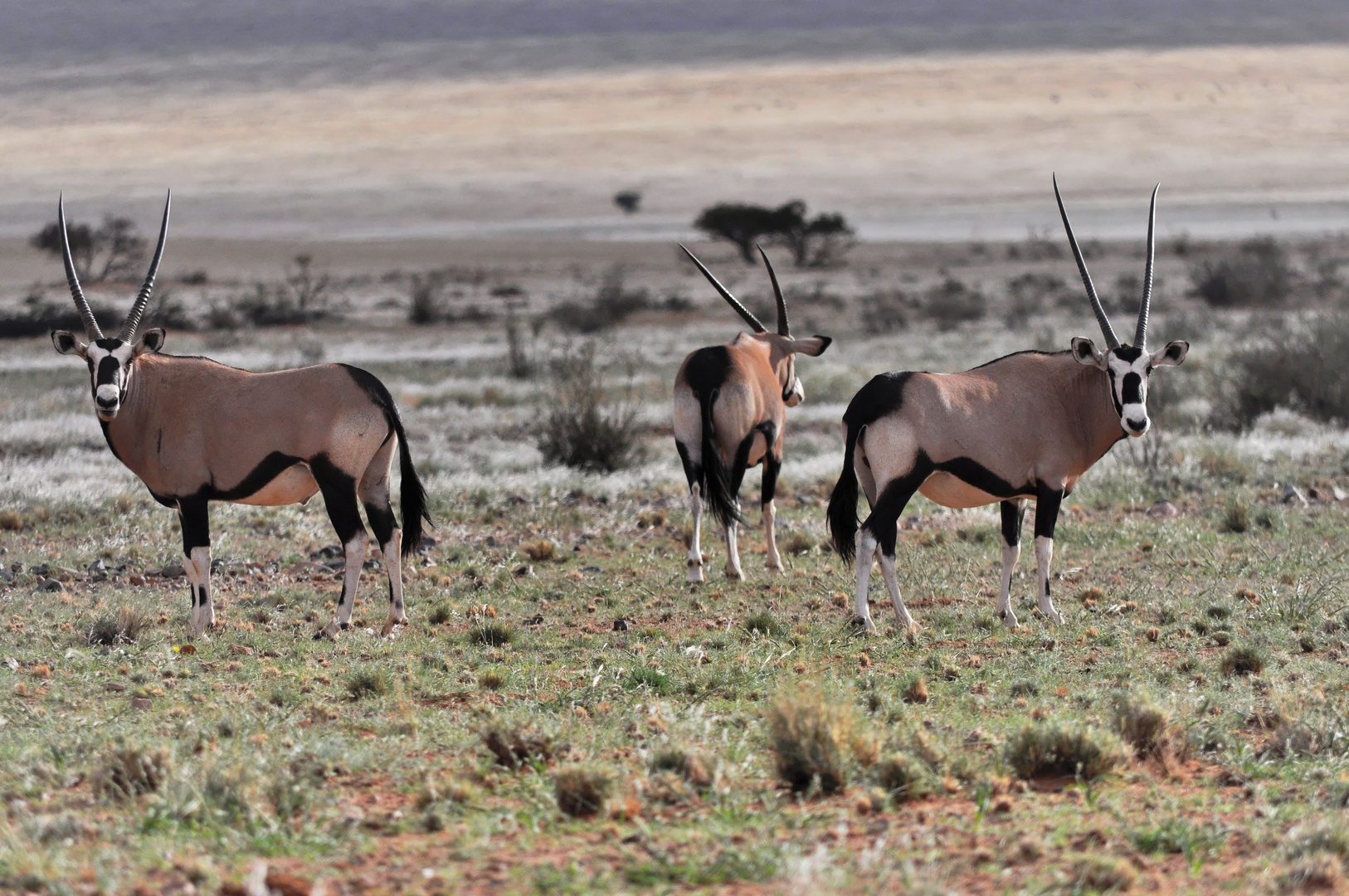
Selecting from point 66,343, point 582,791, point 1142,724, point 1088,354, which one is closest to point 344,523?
point 66,343

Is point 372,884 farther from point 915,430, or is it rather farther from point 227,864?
point 915,430

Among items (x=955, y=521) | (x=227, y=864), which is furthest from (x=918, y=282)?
(x=227, y=864)

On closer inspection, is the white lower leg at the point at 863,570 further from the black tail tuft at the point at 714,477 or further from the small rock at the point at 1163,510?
the small rock at the point at 1163,510

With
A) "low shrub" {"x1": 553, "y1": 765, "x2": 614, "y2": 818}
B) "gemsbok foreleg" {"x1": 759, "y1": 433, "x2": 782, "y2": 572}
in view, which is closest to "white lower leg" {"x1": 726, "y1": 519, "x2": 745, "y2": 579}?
"gemsbok foreleg" {"x1": 759, "y1": 433, "x2": 782, "y2": 572}

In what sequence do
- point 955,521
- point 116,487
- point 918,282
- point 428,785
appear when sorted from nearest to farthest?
1. point 428,785
2. point 955,521
3. point 116,487
4. point 918,282

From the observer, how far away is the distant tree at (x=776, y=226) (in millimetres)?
80500

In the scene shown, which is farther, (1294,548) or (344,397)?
(1294,548)

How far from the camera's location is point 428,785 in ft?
17.9

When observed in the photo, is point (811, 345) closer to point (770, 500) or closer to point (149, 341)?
point (770, 500)

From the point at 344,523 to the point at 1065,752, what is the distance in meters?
5.20

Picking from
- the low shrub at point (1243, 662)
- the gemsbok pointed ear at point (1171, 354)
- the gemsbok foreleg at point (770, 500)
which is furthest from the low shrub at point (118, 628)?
the gemsbok pointed ear at point (1171, 354)

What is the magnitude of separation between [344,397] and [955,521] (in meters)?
7.07

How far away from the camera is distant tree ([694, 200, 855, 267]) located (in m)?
80.5

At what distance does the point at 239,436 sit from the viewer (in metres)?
9.13
